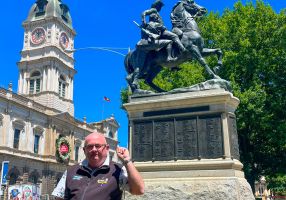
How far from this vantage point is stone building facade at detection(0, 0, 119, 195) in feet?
135

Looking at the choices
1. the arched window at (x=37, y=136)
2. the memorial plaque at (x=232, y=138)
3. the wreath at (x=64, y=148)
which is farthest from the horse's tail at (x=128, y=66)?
the wreath at (x=64, y=148)

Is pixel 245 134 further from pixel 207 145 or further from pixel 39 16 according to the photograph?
pixel 39 16

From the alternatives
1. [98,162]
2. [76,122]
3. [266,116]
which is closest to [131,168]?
[98,162]

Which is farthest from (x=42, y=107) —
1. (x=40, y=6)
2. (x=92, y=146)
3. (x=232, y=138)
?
(x=92, y=146)

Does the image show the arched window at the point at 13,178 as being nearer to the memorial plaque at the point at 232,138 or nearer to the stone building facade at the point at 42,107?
the stone building facade at the point at 42,107

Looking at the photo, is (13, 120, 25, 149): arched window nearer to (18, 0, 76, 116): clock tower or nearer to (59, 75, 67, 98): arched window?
(18, 0, 76, 116): clock tower

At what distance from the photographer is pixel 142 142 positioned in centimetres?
941

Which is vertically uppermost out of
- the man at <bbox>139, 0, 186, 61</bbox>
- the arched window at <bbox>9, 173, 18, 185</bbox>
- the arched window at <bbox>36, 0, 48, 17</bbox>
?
the arched window at <bbox>36, 0, 48, 17</bbox>

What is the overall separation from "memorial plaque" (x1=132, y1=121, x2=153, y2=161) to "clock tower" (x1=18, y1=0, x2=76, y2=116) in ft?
142

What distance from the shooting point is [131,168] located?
308 centimetres

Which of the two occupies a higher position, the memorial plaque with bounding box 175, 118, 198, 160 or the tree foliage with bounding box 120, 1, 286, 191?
the tree foliage with bounding box 120, 1, 286, 191

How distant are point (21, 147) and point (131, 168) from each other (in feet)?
138

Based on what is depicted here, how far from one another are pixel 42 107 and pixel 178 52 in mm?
40176

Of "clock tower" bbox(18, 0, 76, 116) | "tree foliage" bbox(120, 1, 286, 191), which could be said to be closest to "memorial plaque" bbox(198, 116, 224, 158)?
"tree foliage" bbox(120, 1, 286, 191)
